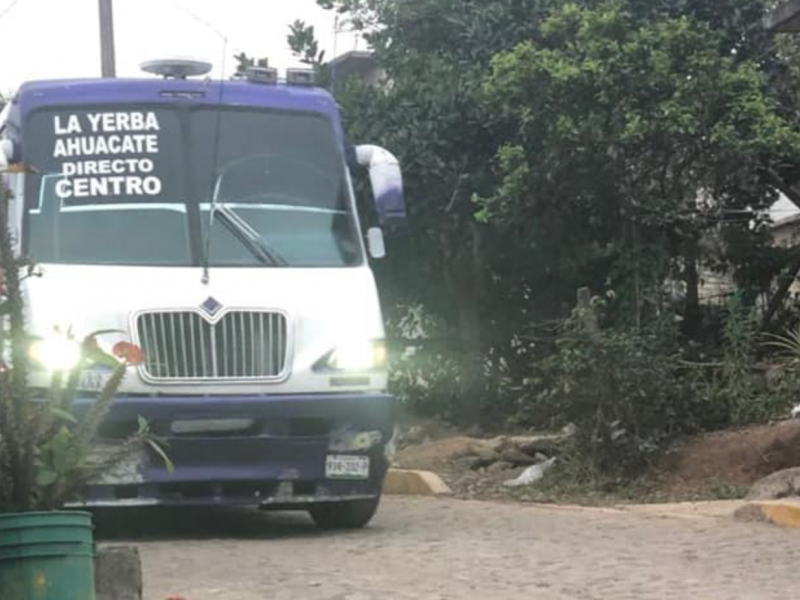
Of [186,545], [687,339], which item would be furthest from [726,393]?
[186,545]

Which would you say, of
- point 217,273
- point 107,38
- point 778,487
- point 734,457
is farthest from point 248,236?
point 107,38

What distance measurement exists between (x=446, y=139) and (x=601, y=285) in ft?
8.11

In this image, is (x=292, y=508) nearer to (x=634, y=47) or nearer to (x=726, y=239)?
(x=634, y=47)

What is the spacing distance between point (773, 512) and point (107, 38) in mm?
13014

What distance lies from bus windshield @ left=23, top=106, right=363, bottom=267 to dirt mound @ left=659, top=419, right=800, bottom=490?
3873 millimetres

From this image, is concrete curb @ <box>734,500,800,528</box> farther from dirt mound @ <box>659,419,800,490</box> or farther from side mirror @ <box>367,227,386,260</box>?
side mirror @ <box>367,227,386,260</box>

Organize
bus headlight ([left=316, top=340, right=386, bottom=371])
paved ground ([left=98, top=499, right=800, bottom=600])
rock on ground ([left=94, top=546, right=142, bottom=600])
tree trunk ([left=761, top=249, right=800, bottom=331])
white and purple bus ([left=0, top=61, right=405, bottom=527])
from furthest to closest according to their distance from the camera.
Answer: tree trunk ([left=761, top=249, right=800, bottom=331]) → bus headlight ([left=316, top=340, right=386, bottom=371]) → white and purple bus ([left=0, top=61, right=405, bottom=527]) → paved ground ([left=98, top=499, right=800, bottom=600]) → rock on ground ([left=94, top=546, right=142, bottom=600])

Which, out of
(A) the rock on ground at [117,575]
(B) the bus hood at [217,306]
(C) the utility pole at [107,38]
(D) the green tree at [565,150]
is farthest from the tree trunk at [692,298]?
(A) the rock on ground at [117,575]

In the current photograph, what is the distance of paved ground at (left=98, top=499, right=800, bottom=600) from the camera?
7012 millimetres

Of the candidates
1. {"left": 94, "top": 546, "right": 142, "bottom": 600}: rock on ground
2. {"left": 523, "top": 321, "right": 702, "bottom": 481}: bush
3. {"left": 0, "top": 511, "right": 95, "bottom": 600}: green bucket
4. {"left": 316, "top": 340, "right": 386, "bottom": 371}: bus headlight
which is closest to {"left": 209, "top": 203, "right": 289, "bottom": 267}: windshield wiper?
{"left": 316, "top": 340, "right": 386, "bottom": 371}: bus headlight

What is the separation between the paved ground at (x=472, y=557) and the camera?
7012 mm

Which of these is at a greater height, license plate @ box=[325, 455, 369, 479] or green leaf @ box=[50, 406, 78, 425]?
green leaf @ box=[50, 406, 78, 425]

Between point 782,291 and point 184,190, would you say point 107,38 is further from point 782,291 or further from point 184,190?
point 184,190

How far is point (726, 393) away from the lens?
41.7ft
